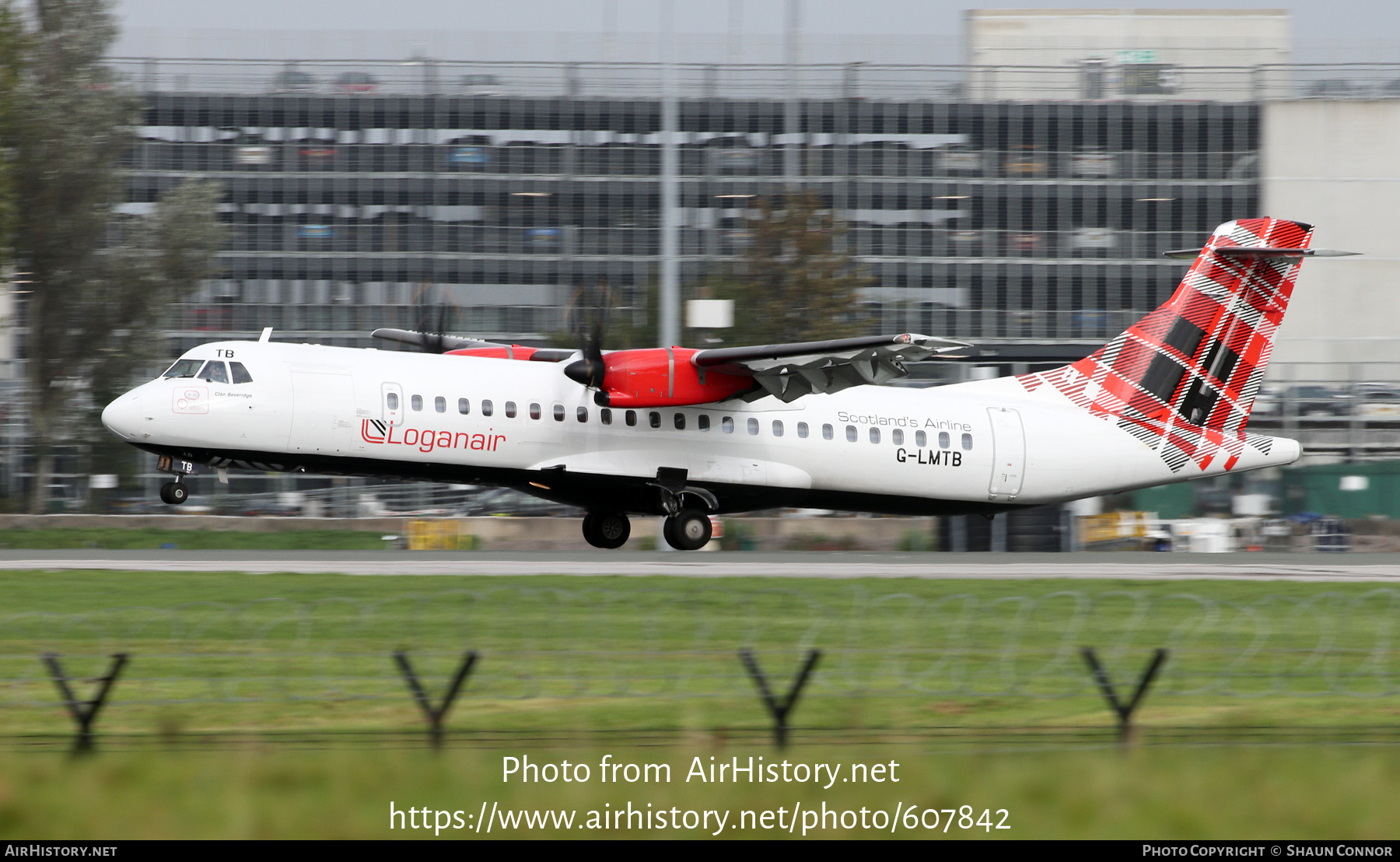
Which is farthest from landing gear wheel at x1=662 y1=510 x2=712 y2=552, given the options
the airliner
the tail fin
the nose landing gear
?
the nose landing gear

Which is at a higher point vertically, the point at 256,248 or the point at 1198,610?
the point at 256,248

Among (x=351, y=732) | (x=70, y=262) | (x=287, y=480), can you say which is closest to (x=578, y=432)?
(x=351, y=732)

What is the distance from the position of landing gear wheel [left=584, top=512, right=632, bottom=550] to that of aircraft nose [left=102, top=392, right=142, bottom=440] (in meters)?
7.86

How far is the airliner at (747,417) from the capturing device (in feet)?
67.8

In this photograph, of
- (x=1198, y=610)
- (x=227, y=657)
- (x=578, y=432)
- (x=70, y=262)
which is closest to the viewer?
(x=227, y=657)

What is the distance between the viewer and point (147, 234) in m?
37.5

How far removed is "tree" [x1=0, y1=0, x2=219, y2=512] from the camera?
3519 centimetres

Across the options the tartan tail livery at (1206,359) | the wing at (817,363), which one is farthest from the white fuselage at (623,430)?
the wing at (817,363)

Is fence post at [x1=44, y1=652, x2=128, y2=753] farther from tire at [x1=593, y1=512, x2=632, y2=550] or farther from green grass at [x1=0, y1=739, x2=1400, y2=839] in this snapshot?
tire at [x1=593, y1=512, x2=632, y2=550]

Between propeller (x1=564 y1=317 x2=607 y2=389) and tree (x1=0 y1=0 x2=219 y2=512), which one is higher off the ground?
tree (x1=0 y1=0 x2=219 y2=512)

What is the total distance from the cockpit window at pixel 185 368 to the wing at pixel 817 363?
7600 millimetres

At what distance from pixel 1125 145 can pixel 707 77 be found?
73.6ft

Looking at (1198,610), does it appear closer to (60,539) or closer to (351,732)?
(351,732)

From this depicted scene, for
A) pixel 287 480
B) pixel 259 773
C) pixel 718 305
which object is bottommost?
pixel 287 480
